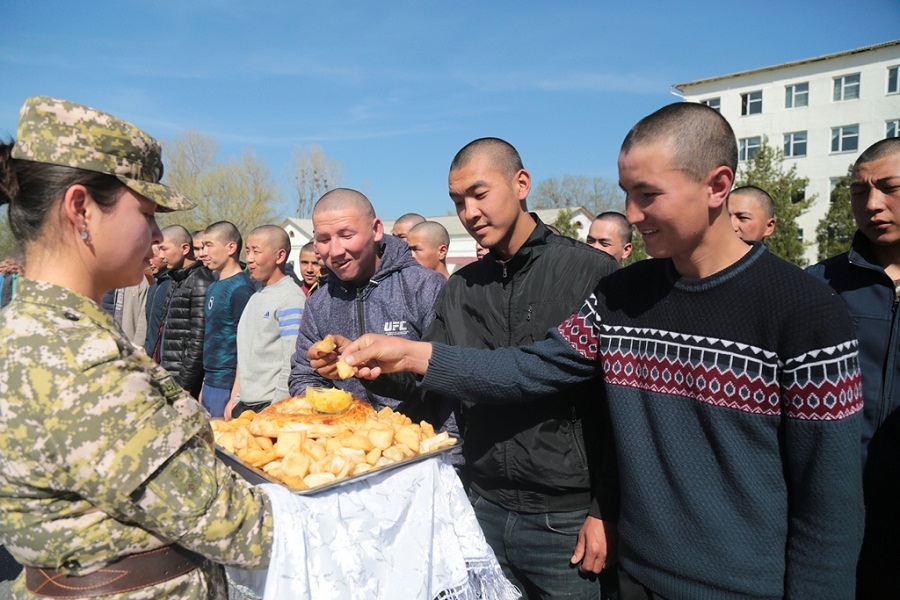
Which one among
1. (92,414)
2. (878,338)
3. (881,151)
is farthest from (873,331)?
(92,414)

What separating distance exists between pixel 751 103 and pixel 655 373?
164 ft

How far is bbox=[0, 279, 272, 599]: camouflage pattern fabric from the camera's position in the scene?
154cm

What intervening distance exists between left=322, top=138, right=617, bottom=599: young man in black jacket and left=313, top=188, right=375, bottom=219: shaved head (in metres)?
1.01

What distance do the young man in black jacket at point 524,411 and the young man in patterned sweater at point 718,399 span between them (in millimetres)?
384

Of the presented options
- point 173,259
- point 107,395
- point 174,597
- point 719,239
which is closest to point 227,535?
point 174,597

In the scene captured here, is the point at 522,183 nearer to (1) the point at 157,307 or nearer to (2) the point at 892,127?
(1) the point at 157,307

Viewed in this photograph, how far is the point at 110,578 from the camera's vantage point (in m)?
1.67

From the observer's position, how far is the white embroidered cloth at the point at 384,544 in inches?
76.7

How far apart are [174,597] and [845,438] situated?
78.9 inches

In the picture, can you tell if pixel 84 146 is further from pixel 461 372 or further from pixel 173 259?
pixel 173 259

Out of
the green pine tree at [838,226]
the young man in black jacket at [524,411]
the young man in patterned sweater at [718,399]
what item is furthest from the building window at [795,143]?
the young man in patterned sweater at [718,399]

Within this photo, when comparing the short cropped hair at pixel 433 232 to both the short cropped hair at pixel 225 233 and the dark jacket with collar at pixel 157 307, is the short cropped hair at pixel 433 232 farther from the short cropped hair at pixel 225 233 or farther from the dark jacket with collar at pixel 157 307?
the dark jacket with collar at pixel 157 307

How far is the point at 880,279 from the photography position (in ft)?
9.45

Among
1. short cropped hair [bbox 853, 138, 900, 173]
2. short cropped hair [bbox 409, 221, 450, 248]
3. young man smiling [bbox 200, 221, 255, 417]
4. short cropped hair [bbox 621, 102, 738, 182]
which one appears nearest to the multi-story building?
short cropped hair [bbox 409, 221, 450, 248]
